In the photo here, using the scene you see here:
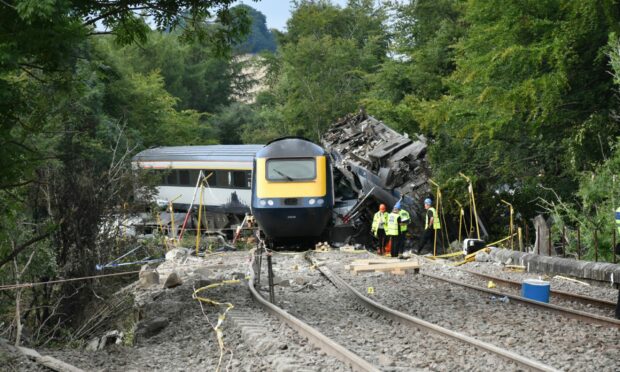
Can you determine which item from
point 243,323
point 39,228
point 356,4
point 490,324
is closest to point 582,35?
point 490,324

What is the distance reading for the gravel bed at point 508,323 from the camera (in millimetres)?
6847

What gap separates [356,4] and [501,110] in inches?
1819

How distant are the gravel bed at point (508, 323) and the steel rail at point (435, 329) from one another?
379 mm

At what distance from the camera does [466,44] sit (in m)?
17.9

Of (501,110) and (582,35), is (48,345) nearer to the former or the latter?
(501,110)

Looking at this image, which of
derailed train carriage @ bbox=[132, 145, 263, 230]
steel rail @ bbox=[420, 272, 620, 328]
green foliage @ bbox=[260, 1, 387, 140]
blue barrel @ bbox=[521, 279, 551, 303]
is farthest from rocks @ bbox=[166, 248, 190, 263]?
green foliage @ bbox=[260, 1, 387, 140]

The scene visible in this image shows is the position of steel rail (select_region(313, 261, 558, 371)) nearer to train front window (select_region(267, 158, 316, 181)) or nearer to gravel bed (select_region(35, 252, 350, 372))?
gravel bed (select_region(35, 252, 350, 372))

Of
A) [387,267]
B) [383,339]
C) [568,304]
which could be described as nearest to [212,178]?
[387,267]

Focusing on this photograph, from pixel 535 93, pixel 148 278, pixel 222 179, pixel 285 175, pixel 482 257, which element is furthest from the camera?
pixel 222 179

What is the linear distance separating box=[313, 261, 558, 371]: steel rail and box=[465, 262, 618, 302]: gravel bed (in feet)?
10.4

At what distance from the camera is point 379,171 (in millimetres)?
21719

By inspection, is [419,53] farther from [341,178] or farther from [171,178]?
[171,178]

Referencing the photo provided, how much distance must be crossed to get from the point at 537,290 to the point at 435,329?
284 cm

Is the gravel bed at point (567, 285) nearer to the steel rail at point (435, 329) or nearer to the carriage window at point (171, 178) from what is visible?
the steel rail at point (435, 329)
